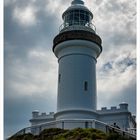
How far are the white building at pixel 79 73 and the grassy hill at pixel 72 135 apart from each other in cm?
167

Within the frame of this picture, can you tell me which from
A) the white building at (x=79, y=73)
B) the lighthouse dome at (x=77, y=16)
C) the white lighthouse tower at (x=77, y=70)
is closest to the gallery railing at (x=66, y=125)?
the white building at (x=79, y=73)

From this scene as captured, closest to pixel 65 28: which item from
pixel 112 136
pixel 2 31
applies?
pixel 112 136

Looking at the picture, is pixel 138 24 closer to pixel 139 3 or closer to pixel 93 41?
pixel 139 3

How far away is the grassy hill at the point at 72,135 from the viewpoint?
273 inches

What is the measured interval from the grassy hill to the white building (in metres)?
1.67

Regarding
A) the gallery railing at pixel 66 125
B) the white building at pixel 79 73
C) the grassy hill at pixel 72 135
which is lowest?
the grassy hill at pixel 72 135

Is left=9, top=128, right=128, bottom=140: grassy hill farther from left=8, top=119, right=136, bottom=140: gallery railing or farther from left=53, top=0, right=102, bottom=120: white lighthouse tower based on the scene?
left=53, top=0, right=102, bottom=120: white lighthouse tower

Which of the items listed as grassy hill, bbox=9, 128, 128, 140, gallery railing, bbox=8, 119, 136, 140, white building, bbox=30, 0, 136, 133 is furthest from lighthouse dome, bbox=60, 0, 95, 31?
grassy hill, bbox=9, 128, 128, 140

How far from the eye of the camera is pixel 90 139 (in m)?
6.87

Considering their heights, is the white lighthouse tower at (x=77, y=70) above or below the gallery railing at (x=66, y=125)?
above

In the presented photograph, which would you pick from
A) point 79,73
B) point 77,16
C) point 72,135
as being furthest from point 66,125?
point 77,16

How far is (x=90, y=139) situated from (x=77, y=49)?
414cm

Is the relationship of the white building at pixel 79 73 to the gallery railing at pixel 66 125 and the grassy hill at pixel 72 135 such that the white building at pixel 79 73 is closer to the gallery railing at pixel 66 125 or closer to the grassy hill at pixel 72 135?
the gallery railing at pixel 66 125

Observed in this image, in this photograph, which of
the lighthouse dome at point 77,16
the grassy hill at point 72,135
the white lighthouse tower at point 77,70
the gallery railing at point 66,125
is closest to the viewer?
the grassy hill at point 72,135
